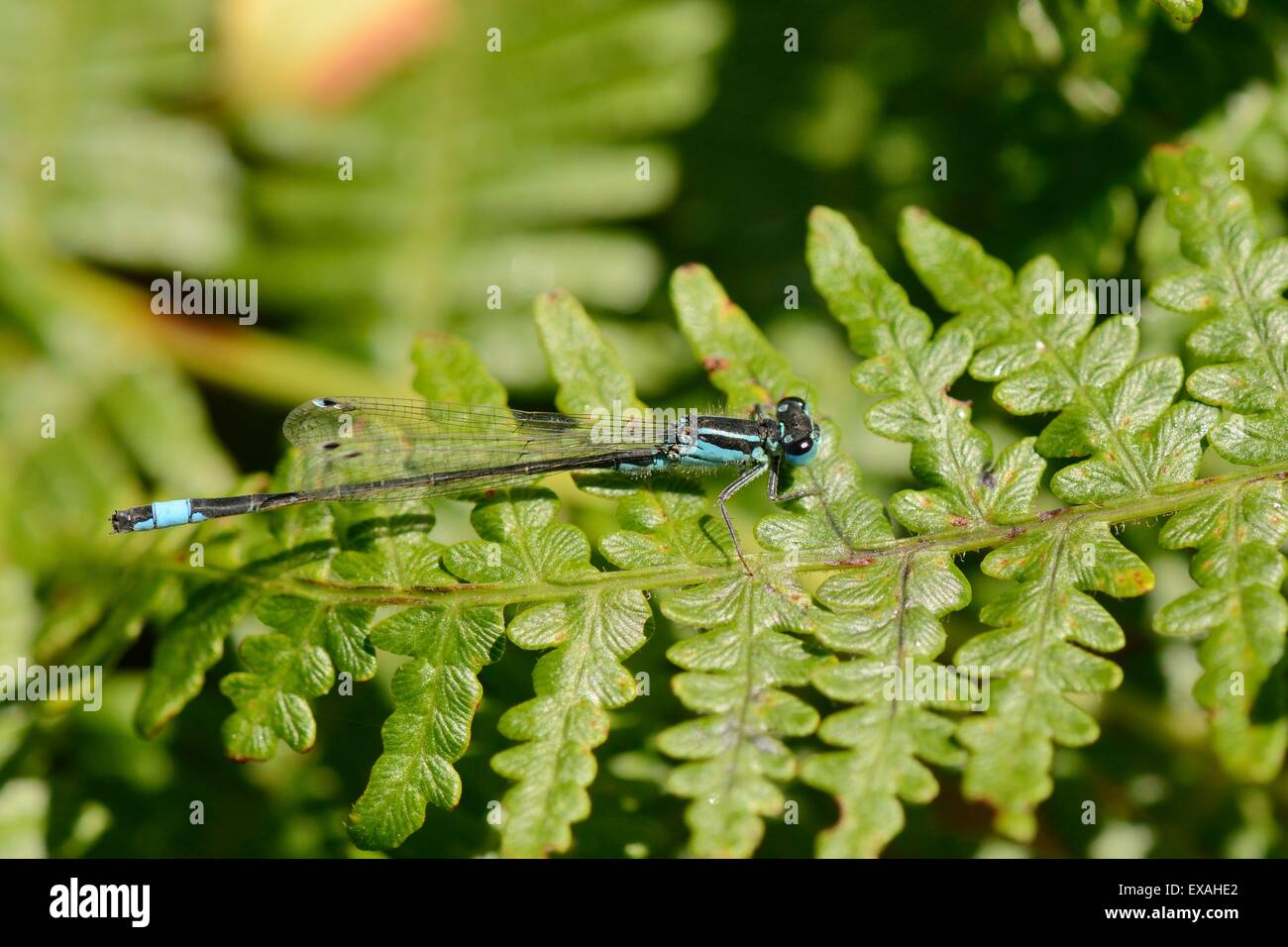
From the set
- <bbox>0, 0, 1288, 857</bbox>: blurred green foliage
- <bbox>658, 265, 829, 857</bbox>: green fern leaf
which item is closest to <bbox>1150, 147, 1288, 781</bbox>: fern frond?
<bbox>0, 0, 1288, 857</bbox>: blurred green foliage

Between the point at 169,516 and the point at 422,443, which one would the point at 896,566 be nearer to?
the point at 422,443

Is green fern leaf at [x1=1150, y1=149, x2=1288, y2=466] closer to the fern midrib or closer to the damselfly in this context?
the fern midrib

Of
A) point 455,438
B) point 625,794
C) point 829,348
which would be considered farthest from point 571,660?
point 829,348

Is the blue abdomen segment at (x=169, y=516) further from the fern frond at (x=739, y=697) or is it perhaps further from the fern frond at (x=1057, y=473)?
the fern frond at (x=1057, y=473)

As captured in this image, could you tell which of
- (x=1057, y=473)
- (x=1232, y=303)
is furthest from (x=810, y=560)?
(x=1232, y=303)

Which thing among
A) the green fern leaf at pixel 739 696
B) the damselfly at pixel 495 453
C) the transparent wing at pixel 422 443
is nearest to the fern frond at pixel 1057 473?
the green fern leaf at pixel 739 696

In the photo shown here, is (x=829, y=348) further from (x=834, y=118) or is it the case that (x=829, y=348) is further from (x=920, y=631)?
(x=920, y=631)
